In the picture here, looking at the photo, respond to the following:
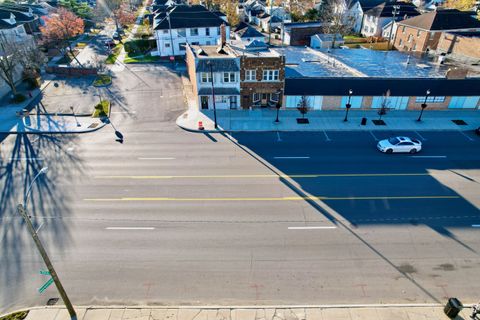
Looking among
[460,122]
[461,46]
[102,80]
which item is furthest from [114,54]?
[461,46]

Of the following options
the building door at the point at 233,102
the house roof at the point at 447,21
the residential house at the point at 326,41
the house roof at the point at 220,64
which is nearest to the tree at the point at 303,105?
the building door at the point at 233,102

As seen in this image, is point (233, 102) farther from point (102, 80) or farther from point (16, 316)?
point (16, 316)

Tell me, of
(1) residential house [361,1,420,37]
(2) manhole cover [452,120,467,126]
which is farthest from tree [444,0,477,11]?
(2) manhole cover [452,120,467,126]

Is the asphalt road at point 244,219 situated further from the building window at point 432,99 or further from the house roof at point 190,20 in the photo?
the house roof at point 190,20

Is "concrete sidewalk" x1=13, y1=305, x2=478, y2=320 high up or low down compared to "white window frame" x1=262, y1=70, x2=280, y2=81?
down

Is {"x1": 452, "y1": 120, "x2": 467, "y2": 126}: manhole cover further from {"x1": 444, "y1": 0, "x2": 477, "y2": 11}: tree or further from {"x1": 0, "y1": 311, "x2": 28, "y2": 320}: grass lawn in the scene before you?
{"x1": 444, "y1": 0, "x2": 477, "y2": 11}: tree

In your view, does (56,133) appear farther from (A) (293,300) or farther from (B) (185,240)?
(A) (293,300)

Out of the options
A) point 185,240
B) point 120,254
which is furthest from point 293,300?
point 120,254
